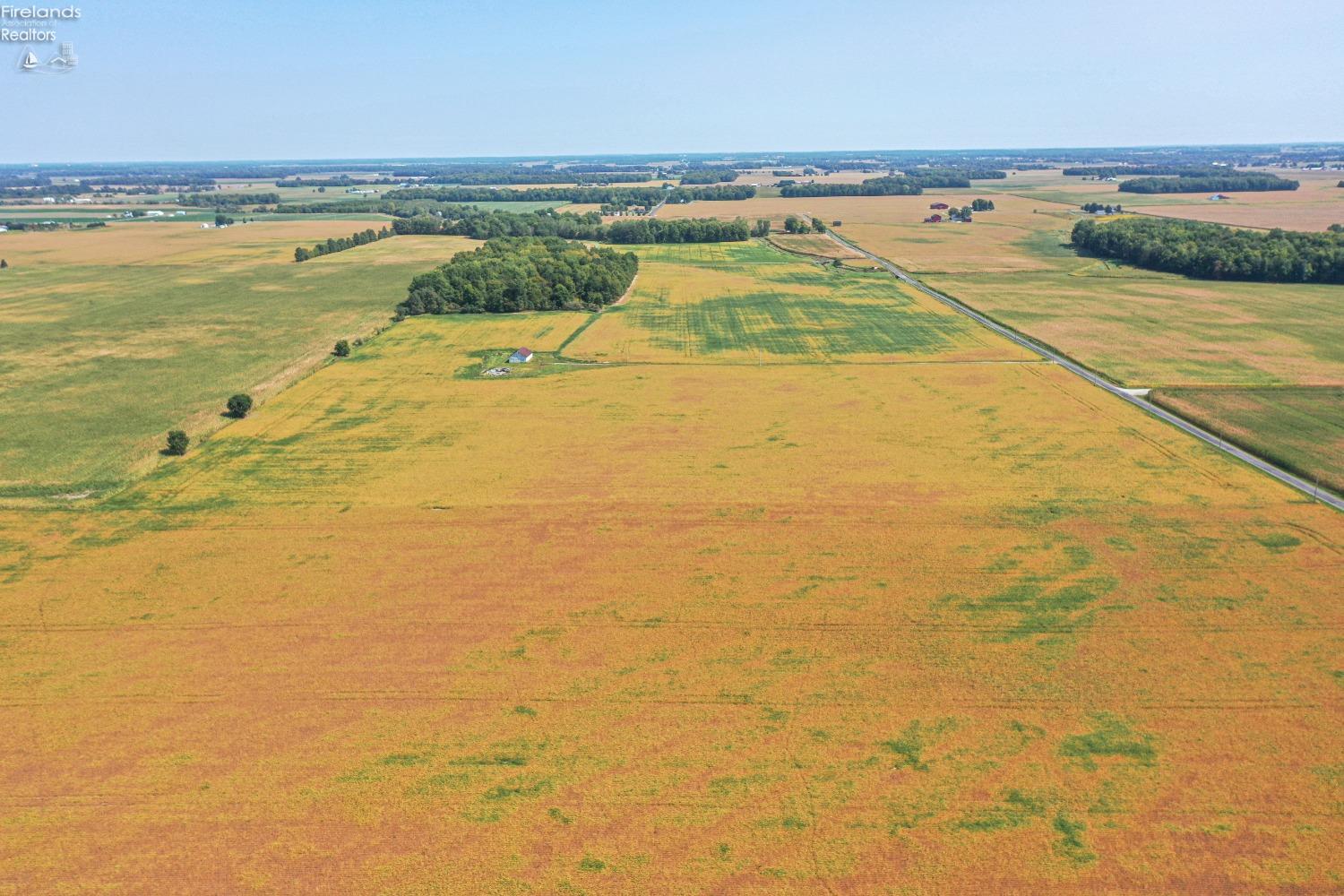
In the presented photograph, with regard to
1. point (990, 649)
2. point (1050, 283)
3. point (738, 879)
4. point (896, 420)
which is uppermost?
point (1050, 283)

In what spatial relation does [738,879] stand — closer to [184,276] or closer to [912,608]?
[912,608]

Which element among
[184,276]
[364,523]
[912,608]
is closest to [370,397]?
[364,523]

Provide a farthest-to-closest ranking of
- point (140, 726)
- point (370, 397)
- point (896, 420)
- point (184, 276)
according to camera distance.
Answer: point (184, 276), point (370, 397), point (896, 420), point (140, 726)

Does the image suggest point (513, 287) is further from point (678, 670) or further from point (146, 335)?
point (678, 670)

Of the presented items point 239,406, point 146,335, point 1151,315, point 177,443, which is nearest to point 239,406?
point 239,406

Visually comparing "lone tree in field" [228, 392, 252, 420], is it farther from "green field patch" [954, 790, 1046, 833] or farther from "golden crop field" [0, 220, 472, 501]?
"green field patch" [954, 790, 1046, 833]
